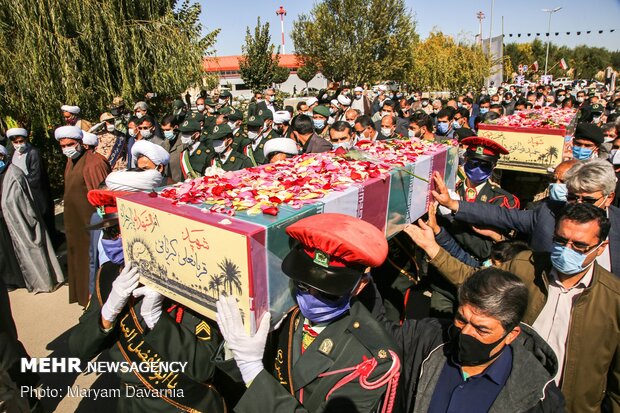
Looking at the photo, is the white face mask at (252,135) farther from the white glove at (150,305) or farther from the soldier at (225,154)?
the white glove at (150,305)

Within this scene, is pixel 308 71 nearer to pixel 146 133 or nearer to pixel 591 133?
pixel 146 133

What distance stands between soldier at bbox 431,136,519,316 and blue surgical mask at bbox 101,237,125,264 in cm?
246

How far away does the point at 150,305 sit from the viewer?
220 centimetres

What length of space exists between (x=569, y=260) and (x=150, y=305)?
7.49ft

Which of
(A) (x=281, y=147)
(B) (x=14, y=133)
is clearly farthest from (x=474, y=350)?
(B) (x=14, y=133)

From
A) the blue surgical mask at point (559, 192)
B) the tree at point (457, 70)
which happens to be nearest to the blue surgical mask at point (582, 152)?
the blue surgical mask at point (559, 192)

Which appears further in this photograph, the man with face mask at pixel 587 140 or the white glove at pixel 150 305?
the man with face mask at pixel 587 140

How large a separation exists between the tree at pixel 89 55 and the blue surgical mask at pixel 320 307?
28.0ft

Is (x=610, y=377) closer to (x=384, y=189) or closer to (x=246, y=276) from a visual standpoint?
(x=384, y=189)

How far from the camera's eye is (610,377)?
7.51ft

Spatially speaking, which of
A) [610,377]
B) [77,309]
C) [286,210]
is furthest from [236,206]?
[77,309]

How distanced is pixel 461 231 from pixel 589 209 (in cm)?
132

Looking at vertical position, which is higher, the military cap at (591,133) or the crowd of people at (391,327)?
the military cap at (591,133)

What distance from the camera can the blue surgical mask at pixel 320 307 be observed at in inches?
72.0
